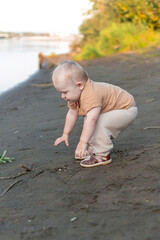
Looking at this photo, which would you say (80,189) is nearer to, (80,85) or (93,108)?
(93,108)

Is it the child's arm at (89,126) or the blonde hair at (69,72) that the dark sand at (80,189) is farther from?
the blonde hair at (69,72)

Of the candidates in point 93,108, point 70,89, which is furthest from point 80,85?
point 93,108

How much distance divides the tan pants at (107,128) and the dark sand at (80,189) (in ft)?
0.52

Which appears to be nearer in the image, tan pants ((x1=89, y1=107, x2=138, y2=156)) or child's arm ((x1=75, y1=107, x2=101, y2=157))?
child's arm ((x1=75, y1=107, x2=101, y2=157))

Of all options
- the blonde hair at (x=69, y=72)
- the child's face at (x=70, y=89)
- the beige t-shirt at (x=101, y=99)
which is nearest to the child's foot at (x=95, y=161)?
the beige t-shirt at (x=101, y=99)

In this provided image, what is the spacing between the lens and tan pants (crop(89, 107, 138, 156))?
275cm

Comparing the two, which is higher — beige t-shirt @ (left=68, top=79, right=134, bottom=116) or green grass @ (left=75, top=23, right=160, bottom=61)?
beige t-shirt @ (left=68, top=79, right=134, bottom=116)

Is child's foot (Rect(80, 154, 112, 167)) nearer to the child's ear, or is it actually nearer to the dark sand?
the dark sand

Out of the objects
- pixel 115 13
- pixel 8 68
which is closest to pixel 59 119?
pixel 8 68

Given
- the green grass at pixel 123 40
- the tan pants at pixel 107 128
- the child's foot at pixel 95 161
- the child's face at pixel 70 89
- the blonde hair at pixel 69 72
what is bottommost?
the green grass at pixel 123 40

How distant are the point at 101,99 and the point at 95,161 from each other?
1.68 ft

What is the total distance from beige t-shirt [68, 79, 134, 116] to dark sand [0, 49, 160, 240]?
1.43 feet

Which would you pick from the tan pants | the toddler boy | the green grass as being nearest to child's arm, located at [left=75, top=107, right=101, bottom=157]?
the toddler boy

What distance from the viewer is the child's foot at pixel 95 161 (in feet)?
9.07
